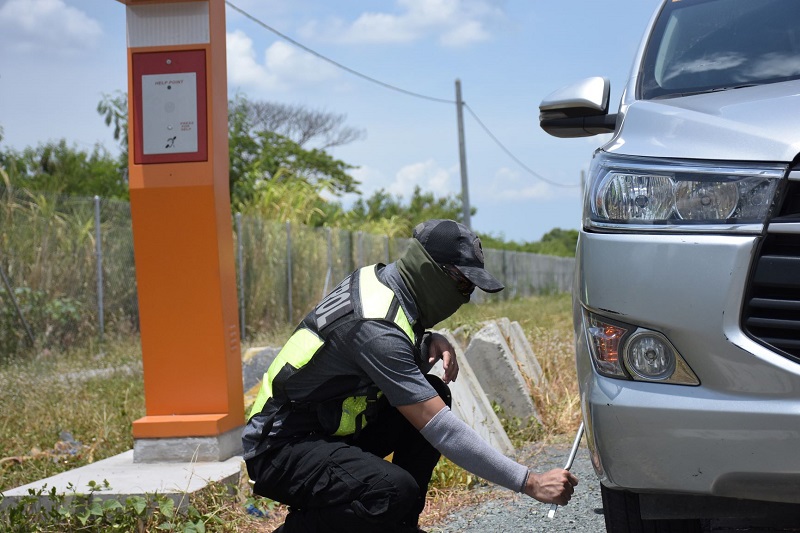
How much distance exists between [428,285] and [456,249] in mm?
160

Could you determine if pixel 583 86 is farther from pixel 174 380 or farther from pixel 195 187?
pixel 174 380

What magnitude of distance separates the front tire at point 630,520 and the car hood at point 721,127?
1.01 meters

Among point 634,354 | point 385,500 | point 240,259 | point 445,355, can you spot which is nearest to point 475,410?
point 445,355

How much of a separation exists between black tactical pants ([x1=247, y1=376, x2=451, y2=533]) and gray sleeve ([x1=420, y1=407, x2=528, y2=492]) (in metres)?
0.28

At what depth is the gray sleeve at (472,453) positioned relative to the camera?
9.86ft

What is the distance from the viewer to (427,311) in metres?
3.28

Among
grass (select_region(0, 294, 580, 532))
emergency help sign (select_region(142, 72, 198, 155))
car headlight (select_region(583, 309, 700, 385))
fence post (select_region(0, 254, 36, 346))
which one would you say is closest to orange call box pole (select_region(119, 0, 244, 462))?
emergency help sign (select_region(142, 72, 198, 155))

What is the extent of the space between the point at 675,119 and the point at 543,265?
4166cm

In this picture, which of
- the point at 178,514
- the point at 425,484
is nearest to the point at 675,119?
the point at 425,484

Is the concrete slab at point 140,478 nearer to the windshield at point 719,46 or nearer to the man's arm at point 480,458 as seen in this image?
the man's arm at point 480,458

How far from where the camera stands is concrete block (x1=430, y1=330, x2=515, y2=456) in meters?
5.18

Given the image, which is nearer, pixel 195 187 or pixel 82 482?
pixel 82 482

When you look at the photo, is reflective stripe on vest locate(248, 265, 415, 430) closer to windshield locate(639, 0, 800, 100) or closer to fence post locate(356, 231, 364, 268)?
windshield locate(639, 0, 800, 100)

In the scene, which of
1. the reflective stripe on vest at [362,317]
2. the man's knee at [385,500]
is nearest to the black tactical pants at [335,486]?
the man's knee at [385,500]
